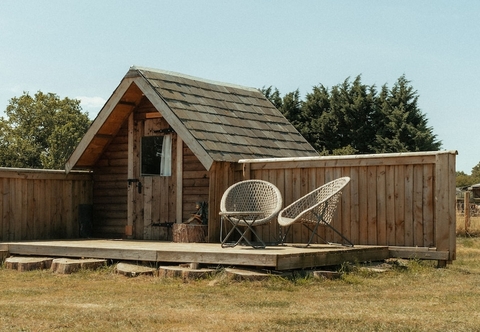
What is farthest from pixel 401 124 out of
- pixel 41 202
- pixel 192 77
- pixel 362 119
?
pixel 41 202

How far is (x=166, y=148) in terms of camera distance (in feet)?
50.4

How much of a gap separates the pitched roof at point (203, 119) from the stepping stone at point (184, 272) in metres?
2.83

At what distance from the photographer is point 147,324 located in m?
7.34

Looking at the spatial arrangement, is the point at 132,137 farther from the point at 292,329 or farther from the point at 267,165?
the point at 292,329

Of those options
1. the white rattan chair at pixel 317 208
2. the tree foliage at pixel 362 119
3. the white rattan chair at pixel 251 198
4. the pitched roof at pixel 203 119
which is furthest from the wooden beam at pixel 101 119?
the tree foliage at pixel 362 119

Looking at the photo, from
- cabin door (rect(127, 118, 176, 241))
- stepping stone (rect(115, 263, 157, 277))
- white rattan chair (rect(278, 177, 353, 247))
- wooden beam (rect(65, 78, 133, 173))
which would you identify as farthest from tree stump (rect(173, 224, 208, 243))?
wooden beam (rect(65, 78, 133, 173))

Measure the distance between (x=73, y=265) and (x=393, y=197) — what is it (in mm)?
5124

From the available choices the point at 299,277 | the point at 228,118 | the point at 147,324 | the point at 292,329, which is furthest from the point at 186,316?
the point at 228,118

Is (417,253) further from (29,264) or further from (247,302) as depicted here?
(29,264)

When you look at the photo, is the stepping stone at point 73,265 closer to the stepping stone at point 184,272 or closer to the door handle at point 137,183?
the stepping stone at point 184,272

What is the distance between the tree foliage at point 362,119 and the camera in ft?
104

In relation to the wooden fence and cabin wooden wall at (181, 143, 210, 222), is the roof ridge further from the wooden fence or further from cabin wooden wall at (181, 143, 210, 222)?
the wooden fence

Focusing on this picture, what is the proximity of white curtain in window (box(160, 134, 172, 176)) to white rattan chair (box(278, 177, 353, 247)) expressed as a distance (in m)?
3.09

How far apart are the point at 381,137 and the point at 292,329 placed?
987 inches
